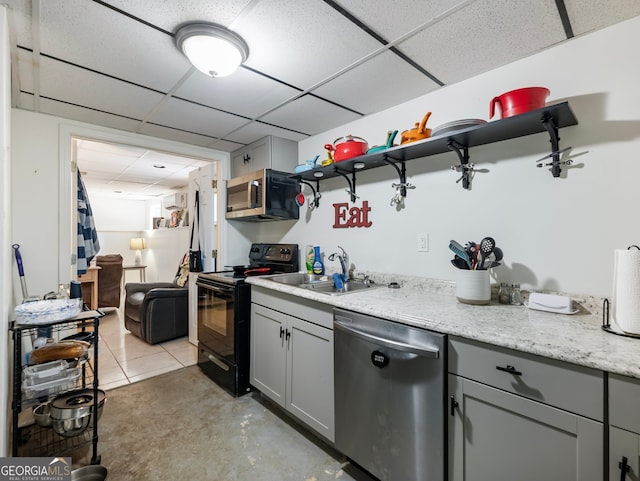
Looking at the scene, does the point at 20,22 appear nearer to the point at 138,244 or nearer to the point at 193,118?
the point at 193,118

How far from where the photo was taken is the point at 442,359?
117 cm

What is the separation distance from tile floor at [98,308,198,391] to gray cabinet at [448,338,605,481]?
265cm

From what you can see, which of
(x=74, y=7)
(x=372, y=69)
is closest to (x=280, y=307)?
(x=372, y=69)

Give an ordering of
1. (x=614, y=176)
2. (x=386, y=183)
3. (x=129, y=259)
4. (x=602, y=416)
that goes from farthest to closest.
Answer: (x=129, y=259) → (x=386, y=183) → (x=614, y=176) → (x=602, y=416)

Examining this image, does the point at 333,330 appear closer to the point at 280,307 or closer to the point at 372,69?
the point at 280,307

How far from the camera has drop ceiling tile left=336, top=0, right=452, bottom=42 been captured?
3.97 feet

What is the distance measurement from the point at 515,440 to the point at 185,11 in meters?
2.10

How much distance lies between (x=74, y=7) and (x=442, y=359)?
2112 millimetres

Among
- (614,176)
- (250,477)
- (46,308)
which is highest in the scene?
(614,176)

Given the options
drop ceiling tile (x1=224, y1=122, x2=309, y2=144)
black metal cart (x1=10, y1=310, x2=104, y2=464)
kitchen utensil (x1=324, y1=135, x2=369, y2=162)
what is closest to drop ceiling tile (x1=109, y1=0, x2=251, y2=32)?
kitchen utensil (x1=324, y1=135, x2=369, y2=162)

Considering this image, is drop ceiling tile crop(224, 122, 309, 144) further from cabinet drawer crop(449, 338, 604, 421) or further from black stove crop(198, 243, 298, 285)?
cabinet drawer crop(449, 338, 604, 421)

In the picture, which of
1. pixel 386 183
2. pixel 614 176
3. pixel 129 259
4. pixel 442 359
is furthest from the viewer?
pixel 129 259

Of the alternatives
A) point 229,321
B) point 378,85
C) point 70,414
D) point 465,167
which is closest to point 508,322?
point 465,167

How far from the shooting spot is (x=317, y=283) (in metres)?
2.26
